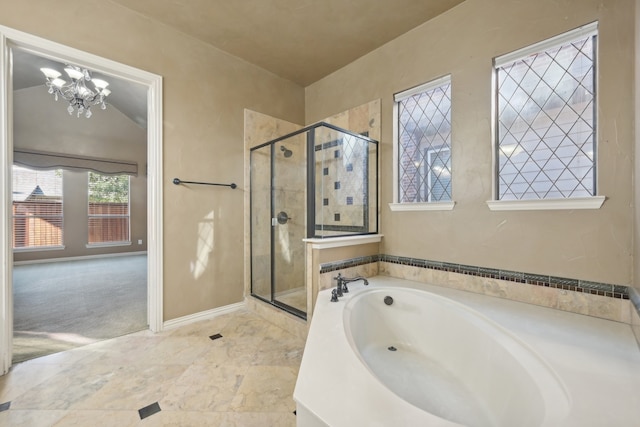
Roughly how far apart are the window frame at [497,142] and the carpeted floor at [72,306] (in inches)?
121

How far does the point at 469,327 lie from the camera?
4.78 ft

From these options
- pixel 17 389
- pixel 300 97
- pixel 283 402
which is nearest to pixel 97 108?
pixel 300 97

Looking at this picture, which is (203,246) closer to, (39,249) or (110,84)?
(110,84)

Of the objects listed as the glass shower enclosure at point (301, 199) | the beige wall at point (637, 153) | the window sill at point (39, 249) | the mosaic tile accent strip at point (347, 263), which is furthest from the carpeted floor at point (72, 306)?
the beige wall at point (637, 153)

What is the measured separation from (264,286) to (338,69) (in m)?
2.52

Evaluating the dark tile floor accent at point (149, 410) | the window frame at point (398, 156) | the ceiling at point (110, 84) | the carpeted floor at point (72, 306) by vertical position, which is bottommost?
the dark tile floor accent at point (149, 410)

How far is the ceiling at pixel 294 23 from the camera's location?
1.98m

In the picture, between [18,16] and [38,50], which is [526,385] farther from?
[18,16]

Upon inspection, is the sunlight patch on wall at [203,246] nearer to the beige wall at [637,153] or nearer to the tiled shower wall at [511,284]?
the tiled shower wall at [511,284]

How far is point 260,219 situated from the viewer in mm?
2775

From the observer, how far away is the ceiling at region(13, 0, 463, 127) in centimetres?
198

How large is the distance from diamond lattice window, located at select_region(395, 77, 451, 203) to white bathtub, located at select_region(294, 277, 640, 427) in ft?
2.67

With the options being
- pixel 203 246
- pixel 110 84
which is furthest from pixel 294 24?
pixel 110 84

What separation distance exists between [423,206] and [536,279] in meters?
0.87
